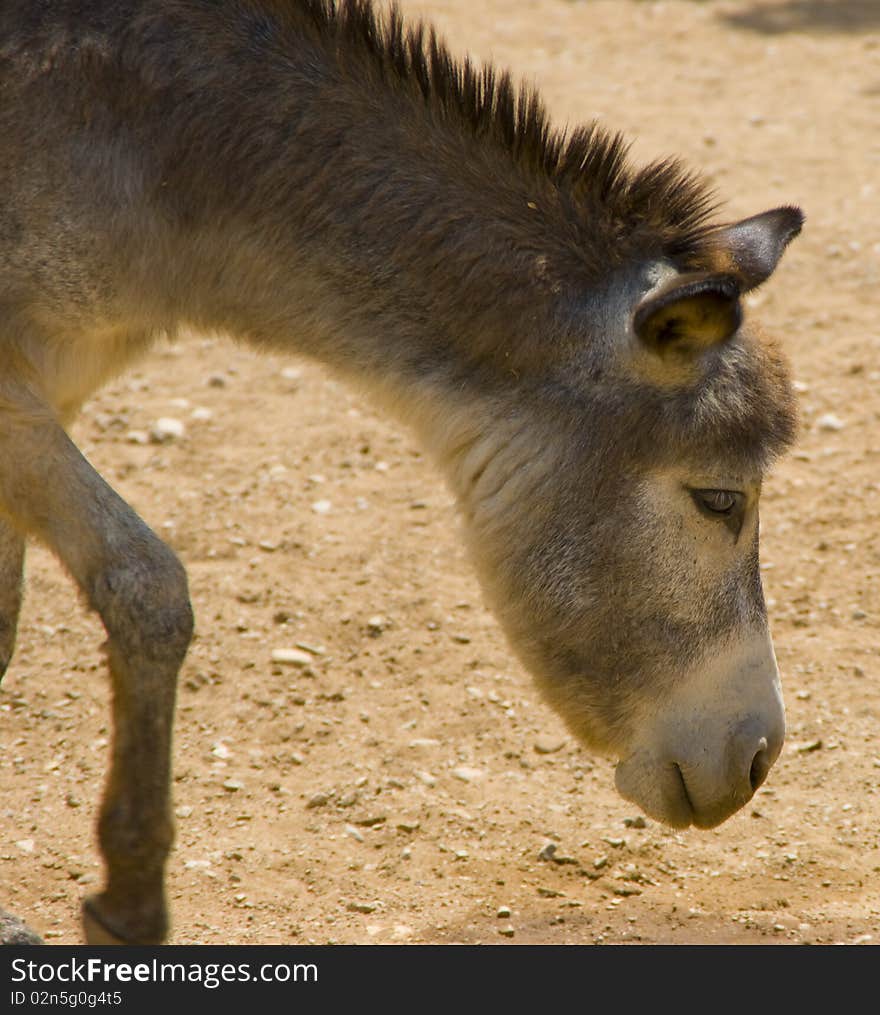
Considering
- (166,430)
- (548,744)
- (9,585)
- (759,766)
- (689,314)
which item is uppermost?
(689,314)

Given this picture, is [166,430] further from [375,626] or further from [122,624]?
[122,624]

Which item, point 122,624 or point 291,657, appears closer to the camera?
point 122,624

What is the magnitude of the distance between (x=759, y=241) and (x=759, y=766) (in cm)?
139

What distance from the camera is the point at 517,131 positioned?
4012 mm

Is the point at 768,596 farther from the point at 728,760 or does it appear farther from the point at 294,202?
the point at 294,202

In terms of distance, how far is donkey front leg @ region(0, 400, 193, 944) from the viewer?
3.47 meters

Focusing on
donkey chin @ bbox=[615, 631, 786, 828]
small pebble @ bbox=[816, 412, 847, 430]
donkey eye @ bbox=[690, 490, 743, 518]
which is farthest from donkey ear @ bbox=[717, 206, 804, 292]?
small pebble @ bbox=[816, 412, 847, 430]

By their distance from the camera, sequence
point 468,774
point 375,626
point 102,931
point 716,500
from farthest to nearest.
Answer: point 375,626, point 468,774, point 716,500, point 102,931

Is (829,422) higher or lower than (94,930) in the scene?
higher

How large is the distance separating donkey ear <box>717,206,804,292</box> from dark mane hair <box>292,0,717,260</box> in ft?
0.30

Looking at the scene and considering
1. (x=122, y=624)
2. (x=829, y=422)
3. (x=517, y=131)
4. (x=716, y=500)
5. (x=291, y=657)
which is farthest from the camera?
(x=829, y=422)

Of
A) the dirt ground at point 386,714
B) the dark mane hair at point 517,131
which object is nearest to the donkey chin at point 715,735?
the dirt ground at point 386,714

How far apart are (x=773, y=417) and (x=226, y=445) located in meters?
3.66

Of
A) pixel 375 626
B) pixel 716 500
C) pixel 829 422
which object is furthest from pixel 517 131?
pixel 829 422
